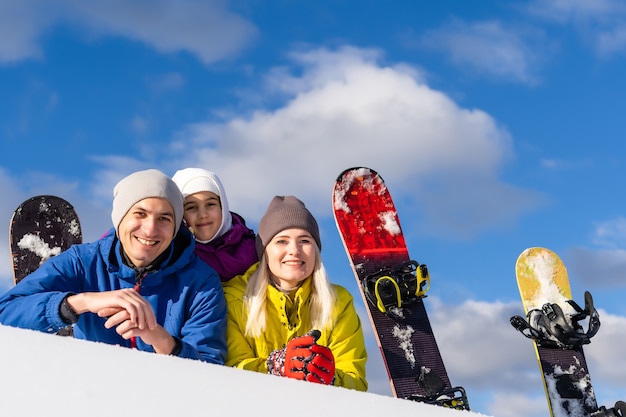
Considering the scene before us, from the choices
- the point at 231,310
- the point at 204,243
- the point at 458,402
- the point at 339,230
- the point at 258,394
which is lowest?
the point at 258,394

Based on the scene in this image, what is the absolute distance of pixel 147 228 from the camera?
10.6 ft

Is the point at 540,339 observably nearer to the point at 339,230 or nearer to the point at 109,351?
the point at 339,230

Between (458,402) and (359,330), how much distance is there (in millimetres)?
1442

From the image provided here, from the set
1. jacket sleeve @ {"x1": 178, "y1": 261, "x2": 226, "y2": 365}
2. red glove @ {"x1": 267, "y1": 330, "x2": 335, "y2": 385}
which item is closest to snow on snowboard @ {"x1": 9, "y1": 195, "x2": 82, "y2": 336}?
jacket sleeve @ {"x1": 178, "y1": 261, "x2": 226, "y2": 365}

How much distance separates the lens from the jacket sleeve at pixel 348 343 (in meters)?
3.58

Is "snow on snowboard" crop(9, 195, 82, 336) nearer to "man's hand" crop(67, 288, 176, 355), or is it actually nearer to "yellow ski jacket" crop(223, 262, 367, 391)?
"yellow ski jacket" crop(223, 262, 367, 391)

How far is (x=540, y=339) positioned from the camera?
5.88 meters

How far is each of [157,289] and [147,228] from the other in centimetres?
34

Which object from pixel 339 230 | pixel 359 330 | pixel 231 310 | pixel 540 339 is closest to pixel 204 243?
pixel 231 310

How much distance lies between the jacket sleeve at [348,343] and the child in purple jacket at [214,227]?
62cm

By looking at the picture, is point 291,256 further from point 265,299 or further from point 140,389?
point 140,389

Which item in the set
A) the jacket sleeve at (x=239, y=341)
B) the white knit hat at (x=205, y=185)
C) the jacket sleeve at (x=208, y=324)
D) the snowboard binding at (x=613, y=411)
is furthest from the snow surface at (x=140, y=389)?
the snowboard binding at (x=613, y=411)

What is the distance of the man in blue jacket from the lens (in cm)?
325

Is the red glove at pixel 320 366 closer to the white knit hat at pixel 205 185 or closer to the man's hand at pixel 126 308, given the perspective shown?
the man's hand at pixel 126 308
